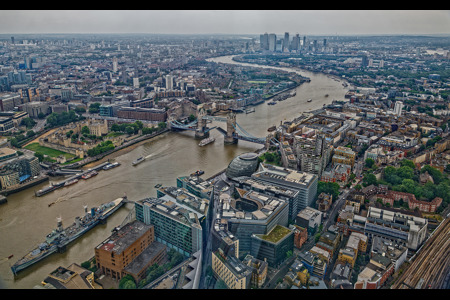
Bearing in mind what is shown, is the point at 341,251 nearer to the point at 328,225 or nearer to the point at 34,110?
the point at 328,225

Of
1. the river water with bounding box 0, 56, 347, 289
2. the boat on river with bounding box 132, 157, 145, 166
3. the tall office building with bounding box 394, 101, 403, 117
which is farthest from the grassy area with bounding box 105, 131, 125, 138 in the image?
the tall office building with bounding box 394, 101, 403, 117

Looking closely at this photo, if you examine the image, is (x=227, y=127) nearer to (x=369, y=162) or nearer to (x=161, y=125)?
(x=161, y=125)

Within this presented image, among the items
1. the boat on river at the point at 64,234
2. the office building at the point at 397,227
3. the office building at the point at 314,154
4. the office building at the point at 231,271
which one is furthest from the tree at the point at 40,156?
the office building at the point at 397,227

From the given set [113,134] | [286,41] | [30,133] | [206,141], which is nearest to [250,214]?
[206,141]

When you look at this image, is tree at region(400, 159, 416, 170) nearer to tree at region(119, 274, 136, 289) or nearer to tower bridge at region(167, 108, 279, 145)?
tower bridge at region(167, 108, 279, 145)

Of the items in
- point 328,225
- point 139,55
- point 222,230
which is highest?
point 139,55
